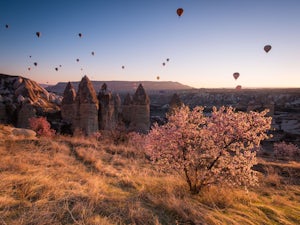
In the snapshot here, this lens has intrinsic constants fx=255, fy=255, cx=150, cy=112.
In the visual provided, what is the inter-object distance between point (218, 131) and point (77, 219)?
9.45 ft

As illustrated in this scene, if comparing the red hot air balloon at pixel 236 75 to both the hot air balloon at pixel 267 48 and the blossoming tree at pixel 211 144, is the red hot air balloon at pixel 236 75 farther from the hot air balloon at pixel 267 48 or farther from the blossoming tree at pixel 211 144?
the blossoming tree at pixel 211 144

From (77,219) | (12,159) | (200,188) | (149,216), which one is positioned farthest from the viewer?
(12,159)

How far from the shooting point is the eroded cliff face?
26.8m

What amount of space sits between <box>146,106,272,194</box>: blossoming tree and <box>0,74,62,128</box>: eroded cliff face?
24.8 m

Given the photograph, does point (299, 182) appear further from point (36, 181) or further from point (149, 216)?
point (36, 181)

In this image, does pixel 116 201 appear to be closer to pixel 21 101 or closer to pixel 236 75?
pixel 21 101

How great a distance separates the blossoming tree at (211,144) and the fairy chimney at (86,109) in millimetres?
21678

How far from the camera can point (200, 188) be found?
5145mm

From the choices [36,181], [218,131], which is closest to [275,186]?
[218,131]

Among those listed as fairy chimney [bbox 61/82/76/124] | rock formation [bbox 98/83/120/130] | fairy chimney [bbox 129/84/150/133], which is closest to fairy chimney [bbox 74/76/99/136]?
rock formation [bbox 98/83/120/130]

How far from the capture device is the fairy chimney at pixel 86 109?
26.2 m

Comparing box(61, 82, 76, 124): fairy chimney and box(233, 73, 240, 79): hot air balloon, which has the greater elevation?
box(233, 73, 240, 79): hot air balloon

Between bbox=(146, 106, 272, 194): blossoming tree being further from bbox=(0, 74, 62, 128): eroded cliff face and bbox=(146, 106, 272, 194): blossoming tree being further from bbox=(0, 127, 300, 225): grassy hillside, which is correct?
bbox=(0, 74, 62, 128): eroded cliff face

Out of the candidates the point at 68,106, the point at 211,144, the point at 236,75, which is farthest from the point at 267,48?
the point at 211,144
